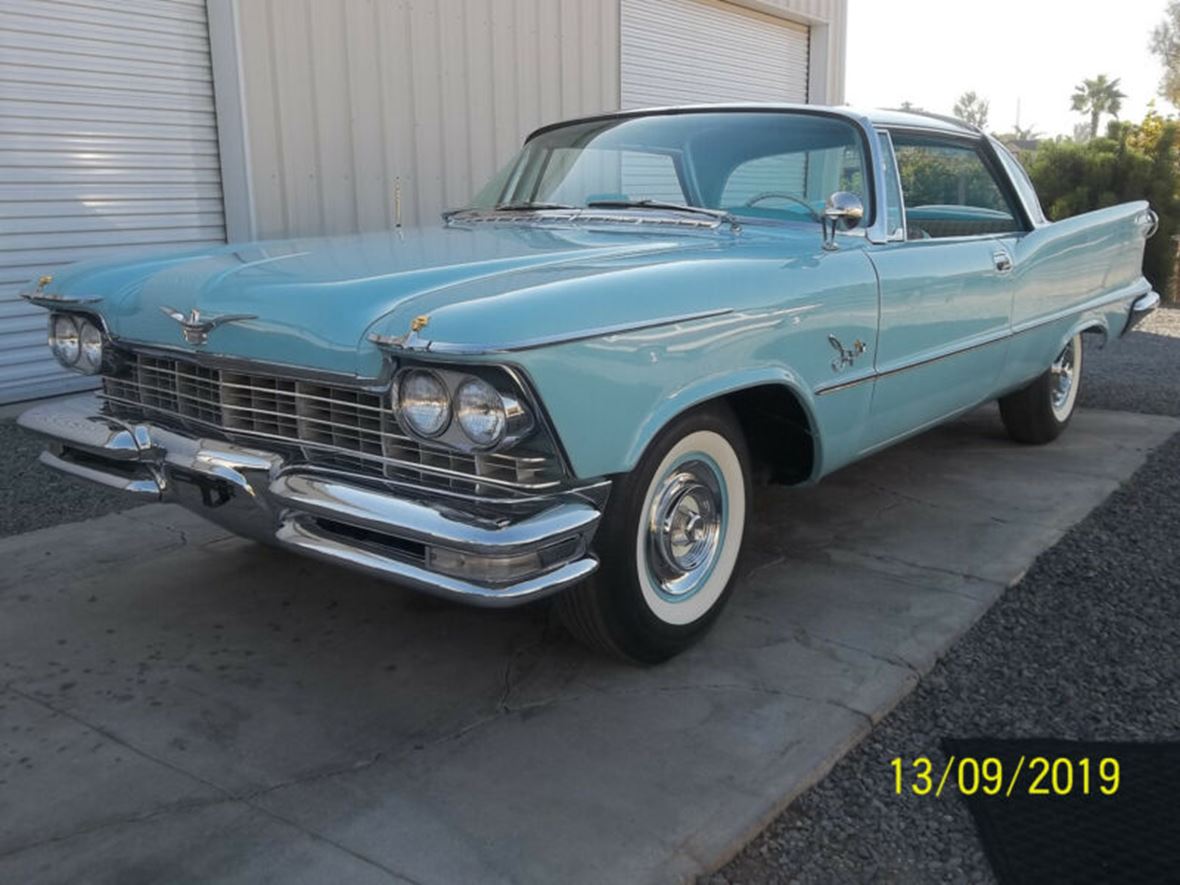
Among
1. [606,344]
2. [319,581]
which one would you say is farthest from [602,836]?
[319,581]

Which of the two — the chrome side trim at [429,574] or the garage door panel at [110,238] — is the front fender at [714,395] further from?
the garage door panel at [110,238]

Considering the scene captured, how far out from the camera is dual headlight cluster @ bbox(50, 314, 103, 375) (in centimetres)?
314

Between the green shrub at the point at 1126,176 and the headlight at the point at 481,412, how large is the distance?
496 inches

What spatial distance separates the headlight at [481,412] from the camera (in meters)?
2.28

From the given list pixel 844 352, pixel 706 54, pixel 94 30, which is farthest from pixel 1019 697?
pixel 706 54

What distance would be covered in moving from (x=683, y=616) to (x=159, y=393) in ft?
5.30

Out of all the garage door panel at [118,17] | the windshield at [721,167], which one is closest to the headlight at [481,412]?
the windshield at [721,167]

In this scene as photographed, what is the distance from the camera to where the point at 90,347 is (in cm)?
315

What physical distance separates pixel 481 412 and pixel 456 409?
0.21ft

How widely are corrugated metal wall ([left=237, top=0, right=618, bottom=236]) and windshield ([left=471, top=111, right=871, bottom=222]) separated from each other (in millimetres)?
3337

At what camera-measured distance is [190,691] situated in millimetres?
2807

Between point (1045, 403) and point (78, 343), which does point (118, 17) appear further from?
point (1045, 403)

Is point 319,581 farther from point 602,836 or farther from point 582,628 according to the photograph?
point 602,836

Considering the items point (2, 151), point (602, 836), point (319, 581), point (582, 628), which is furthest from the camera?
point (2, 151)
